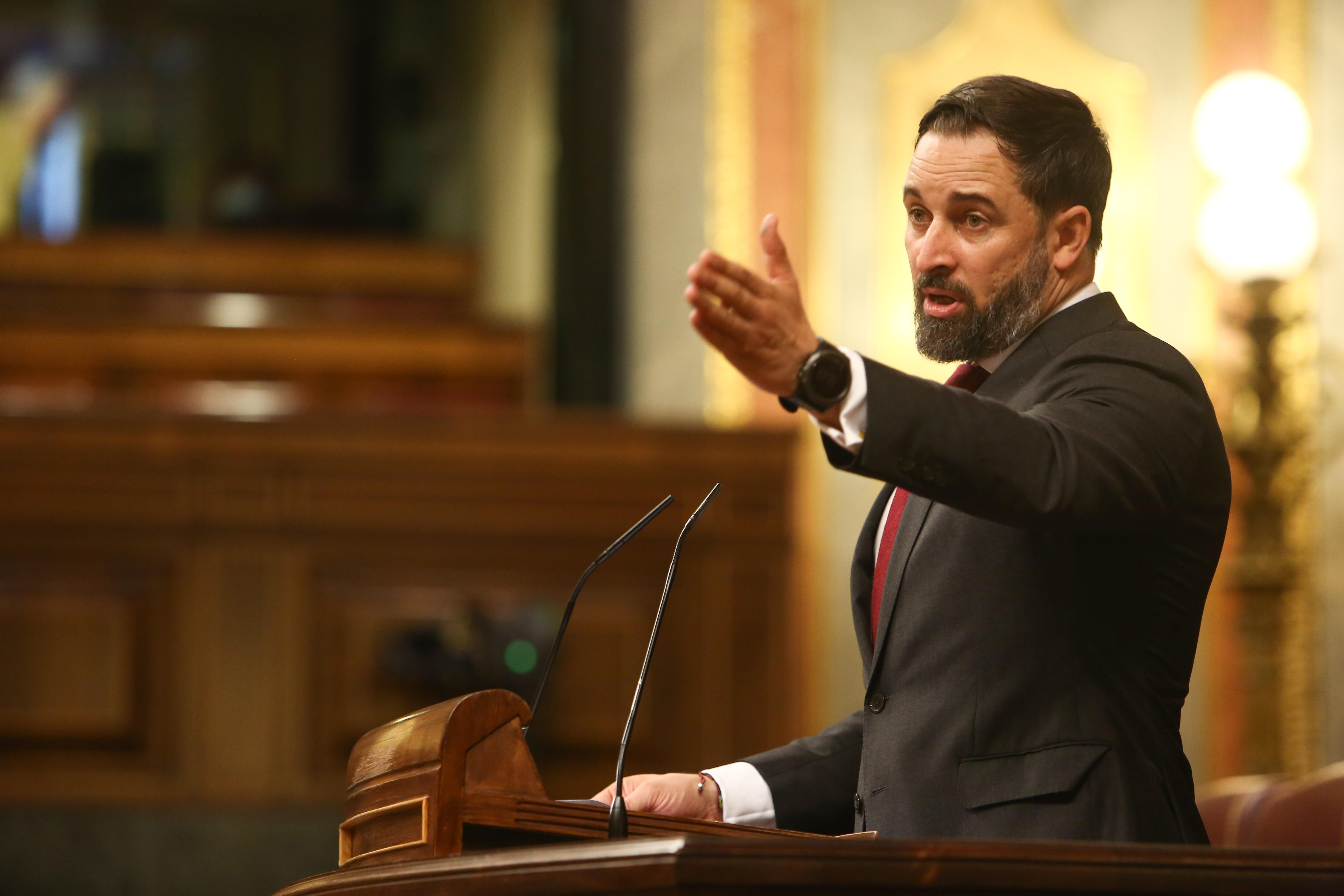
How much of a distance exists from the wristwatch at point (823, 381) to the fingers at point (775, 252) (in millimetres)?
78

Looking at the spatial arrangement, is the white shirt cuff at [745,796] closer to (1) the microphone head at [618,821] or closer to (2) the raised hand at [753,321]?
(1) the microphone head at [618,821]

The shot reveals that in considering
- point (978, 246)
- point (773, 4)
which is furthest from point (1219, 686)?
point (978, 246)

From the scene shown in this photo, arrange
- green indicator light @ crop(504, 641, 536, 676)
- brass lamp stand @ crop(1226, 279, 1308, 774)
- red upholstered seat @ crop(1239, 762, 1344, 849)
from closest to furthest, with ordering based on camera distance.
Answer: red upholstered seat @ crop(1239, 762, 1344, 849) < green indicator light @ crop(504, 641, 536, 676) < brass lamp stand @ crop(1226, 279, 1308, 774)

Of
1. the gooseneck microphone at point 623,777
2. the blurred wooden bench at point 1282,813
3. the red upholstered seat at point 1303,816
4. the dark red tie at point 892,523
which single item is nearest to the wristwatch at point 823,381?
the gooseneck microphone at point 623,777

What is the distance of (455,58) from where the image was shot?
707 centimetres

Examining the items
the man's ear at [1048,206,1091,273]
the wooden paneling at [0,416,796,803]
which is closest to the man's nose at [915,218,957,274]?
the man's ear at [1048,206,1091,273]

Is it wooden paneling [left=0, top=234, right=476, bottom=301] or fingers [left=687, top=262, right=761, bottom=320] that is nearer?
fingers [left=687, top=262, right=761, bottom=320]

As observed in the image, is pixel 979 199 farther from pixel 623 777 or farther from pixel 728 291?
pixel 623 777

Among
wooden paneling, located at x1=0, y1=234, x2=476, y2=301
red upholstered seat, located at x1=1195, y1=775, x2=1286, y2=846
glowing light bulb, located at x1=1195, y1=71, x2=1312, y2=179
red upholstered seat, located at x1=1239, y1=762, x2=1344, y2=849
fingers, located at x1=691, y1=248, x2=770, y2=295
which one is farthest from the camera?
wooden paneling, located at x1=0, y1=234, x2=476, y2=301

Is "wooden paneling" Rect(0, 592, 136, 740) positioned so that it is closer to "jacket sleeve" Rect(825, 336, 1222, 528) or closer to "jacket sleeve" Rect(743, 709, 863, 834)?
"jacket sleeve" Rect(743, 709, 863, 834)

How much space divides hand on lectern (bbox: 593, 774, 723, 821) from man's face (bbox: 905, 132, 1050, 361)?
0.52 meters

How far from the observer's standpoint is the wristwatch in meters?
1.31

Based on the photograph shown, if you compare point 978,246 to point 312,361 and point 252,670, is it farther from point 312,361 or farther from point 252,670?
point 312,361

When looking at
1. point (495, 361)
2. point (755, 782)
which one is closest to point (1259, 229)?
point (495, 361)
